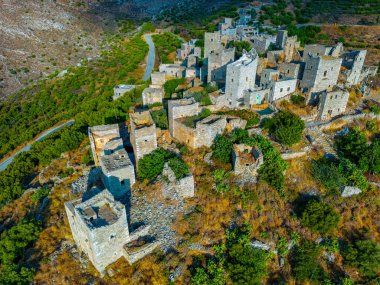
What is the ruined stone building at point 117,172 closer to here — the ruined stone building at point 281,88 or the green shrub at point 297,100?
the ruined stone building at point 281,88

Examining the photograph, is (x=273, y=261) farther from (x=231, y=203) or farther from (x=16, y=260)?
(x=16, y=260)

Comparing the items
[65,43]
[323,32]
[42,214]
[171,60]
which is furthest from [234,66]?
[65,43]

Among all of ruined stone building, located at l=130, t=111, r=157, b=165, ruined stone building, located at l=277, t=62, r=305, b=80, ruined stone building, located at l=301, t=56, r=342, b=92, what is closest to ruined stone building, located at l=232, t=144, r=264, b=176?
ruined stone building, located at l=130, t=111, r=157, b=165

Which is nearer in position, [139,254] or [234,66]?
[139,254]

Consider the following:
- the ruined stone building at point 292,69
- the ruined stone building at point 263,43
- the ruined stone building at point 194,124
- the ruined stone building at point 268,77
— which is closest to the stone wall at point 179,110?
the ruined stone building at point 194,124

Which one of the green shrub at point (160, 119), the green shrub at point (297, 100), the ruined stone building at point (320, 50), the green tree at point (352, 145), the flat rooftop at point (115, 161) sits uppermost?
the ruined stone building at point (320, 50)
